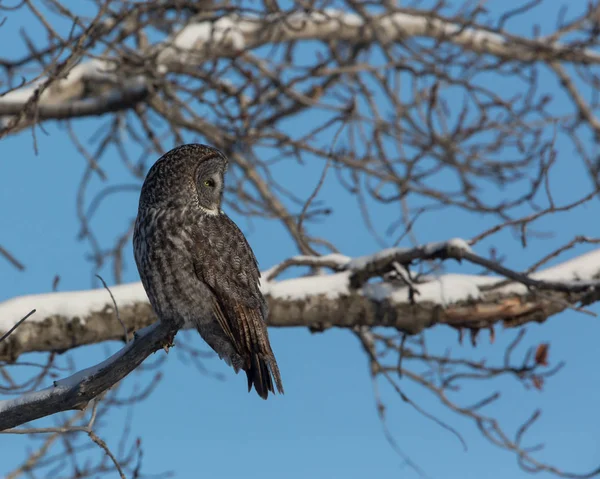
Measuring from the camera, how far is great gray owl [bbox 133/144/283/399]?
366cm

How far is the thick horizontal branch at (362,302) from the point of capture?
4.79 meters

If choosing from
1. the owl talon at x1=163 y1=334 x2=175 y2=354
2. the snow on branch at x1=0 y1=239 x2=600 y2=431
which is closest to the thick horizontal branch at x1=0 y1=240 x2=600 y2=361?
the snow on branch at x1=0 y1=239 x2=600 y2=431

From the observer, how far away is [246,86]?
6051 millimetres

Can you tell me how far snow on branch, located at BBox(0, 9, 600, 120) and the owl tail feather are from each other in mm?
2901

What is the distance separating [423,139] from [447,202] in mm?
1137

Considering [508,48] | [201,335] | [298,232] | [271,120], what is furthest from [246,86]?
[508,48]

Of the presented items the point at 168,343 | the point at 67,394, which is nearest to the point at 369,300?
the point at 168,343

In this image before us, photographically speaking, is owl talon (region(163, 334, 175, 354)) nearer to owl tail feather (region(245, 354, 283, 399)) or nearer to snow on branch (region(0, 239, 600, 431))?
owl tail feather (region(245, 354, 283, 399))

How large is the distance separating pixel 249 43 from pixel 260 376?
5.20 m

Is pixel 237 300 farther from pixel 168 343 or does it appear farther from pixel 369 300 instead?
pixel 369 300

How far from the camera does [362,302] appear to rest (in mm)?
5301

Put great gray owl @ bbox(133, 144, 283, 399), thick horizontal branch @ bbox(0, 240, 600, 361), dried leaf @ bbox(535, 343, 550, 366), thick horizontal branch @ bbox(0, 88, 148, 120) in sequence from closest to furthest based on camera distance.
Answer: great gray owl @ bbox(133, 144, 283, 399)
thick horizontal branch @ bbox(0, 240, 600, 361)
dried leaf @ bbox(535, 343, 550, 366)
thick horizontal branch @ bbox(0, 88, 148, 120)

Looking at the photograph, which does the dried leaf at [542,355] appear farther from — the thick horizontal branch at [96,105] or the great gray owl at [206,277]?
the thick horizontal branch at [96,105]

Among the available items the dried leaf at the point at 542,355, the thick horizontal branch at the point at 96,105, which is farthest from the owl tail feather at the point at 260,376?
the thick horizontal branch at the point at 96,105
